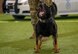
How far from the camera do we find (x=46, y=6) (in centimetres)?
580

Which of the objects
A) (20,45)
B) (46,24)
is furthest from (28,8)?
(46,24)

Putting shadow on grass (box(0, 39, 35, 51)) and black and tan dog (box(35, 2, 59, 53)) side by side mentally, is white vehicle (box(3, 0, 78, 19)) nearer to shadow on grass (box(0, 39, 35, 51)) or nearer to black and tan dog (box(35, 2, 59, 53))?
shadow on grass (box(0, 39, 35, 51))

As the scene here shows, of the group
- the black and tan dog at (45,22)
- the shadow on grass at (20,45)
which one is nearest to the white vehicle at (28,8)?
the shadow on grass at (20,45)

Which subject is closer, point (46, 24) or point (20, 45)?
point (46, 24)

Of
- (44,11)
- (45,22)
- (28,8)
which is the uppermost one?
(44,11)

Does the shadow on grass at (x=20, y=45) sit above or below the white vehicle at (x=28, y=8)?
above

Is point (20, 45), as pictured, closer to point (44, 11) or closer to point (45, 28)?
point (45, 28)

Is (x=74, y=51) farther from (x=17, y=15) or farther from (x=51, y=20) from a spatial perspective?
(x=17, y=15)

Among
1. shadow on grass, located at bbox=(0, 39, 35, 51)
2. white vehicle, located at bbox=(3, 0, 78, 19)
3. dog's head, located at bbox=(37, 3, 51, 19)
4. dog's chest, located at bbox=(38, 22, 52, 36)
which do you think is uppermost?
dog's head, located at bbox=(37, 3, 51, 19)

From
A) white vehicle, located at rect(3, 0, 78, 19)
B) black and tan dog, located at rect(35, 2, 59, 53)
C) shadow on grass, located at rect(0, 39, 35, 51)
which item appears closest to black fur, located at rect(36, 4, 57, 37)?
black and tan dog, located at rect(35, 2, 59, 53)

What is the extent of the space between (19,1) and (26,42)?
8.01 metres

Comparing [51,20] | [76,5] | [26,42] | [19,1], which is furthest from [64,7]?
[51,20]

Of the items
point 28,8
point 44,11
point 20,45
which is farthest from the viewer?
point 28,8

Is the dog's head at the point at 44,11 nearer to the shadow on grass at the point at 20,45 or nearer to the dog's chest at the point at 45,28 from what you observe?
the dog's chest at the point at 45,28
